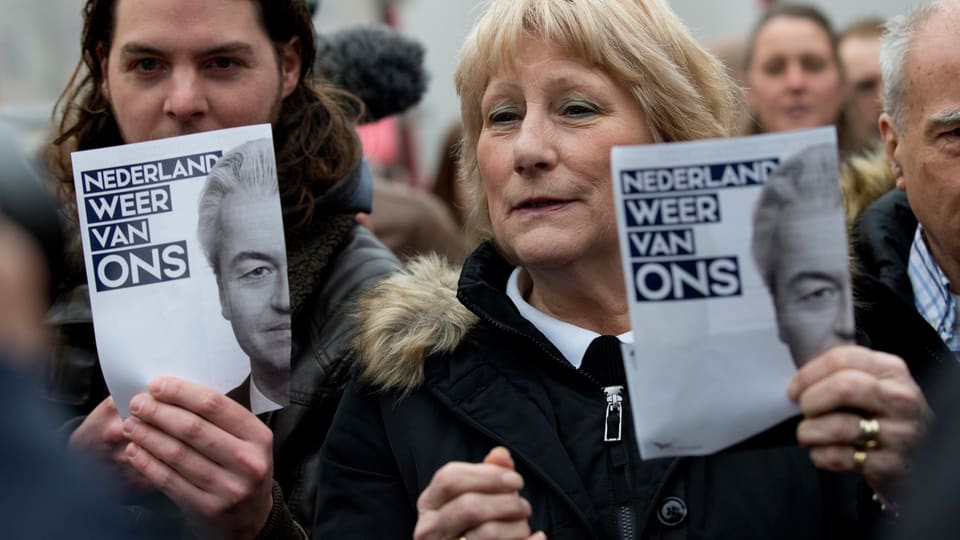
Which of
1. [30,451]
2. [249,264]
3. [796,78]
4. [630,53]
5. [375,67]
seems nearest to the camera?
[30,451]

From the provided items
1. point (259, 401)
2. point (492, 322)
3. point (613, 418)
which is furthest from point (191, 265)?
point (613, 418)

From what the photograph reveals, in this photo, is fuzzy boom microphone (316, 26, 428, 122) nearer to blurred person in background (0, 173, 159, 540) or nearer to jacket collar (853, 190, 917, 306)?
jacket collar (853, 190, 917, 306)

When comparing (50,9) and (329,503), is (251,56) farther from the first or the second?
(50,9)

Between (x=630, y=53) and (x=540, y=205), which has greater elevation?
(x=630, y=53)

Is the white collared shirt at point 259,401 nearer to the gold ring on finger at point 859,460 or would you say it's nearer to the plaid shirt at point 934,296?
the gold ring on finger at point 859,460

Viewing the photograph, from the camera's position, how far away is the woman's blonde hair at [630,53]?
288 cm

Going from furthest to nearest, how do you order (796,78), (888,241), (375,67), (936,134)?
(796,78), (375,67), (888,241), (936,134)

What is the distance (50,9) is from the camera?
47.8 feet

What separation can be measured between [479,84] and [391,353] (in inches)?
24.0

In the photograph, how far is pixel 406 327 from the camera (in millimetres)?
2938

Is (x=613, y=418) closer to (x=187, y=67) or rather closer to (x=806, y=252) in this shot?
(x=806, y=252)

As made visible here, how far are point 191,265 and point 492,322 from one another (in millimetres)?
599

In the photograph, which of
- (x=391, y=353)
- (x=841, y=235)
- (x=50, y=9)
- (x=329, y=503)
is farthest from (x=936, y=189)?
(x=50, y=9)

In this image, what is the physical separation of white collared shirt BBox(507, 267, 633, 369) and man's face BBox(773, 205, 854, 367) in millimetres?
538
